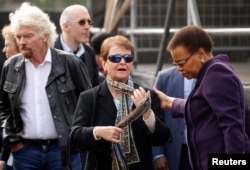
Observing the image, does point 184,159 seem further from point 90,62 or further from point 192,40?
point 90,62

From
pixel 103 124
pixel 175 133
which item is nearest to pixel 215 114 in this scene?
pixel 103 124

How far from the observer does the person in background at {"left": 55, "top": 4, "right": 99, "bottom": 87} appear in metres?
7.68

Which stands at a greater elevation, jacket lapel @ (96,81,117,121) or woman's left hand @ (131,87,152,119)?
woman's left hand @ (131,87,152,119)

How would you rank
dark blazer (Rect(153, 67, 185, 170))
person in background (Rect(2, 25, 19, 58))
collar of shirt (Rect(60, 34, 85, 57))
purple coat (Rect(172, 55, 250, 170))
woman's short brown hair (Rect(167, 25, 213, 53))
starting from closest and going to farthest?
purple coat (Rect(172, 55, 250, 170)) → woman's short brown hair (Rect(167, 25, 213, 53)) → dark blazer (Rect(153, 67, 185, 170)) → person in background (Rect(2, 25, 19, 58)) → collar of shirt (Rect(60, 34, 85, 57))

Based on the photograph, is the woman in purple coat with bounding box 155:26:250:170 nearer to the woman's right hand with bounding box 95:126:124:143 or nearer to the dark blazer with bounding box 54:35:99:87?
the woman's right hand with bounding box 95:126:124:143

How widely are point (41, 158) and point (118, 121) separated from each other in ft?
3.40

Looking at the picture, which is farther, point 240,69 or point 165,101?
point 240,69

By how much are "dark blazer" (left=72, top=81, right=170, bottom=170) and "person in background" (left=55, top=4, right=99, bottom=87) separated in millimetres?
2166

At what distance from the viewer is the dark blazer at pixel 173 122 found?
624 cm

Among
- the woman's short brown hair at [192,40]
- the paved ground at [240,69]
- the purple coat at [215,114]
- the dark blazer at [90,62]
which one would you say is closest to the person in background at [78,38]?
the dark blazer at [90,62]

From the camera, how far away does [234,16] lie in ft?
28.6

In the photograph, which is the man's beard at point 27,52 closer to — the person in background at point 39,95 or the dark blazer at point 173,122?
the person in background at point 39,95

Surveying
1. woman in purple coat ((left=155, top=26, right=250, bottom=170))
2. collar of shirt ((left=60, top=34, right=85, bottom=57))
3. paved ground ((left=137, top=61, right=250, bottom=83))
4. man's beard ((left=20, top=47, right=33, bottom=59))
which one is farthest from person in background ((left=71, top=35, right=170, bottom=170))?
collar of shirt ((left=60, top=34, right=85, bottom=57))

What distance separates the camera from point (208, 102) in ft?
15.5
